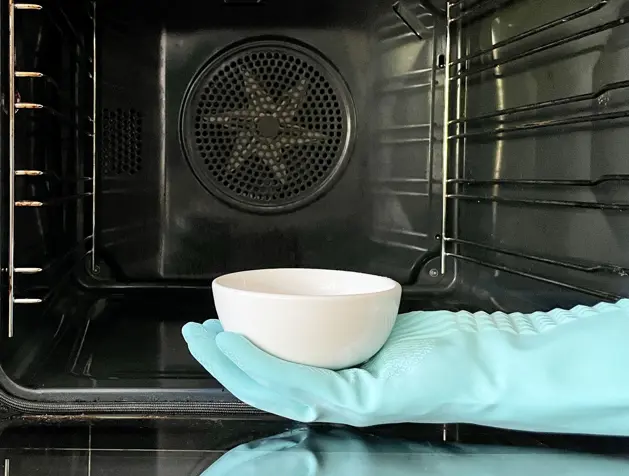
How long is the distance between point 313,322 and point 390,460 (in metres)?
0.13

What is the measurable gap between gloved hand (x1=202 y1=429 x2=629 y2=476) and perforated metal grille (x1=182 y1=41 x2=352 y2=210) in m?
0.48

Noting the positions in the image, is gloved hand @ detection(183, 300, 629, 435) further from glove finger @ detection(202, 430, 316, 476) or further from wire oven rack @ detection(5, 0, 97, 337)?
wire oven rack @ detection(5, 0, 97, 337)

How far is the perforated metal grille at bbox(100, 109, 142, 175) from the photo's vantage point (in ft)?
3.27

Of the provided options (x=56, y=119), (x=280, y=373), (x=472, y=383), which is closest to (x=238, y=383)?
(x=280, y=373)

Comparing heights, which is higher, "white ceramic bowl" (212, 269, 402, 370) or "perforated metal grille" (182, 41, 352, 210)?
"perforated metal grille" (182, 41, 352, 210)

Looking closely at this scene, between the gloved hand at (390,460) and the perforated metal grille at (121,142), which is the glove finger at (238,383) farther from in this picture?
the perforated metal grille at (121,142)

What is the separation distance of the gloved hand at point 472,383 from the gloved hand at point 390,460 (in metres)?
0.02

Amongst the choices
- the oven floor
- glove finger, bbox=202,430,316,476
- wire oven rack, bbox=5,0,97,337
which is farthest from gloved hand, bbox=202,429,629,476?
wire oven rack, bbox=5,0,97,337

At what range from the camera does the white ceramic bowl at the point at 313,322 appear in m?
0.61

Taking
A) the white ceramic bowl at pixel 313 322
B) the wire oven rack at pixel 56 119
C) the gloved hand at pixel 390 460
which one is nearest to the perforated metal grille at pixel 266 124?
the wire oven rack at pixel 56 119

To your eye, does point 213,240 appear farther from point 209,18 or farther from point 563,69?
point 563,69

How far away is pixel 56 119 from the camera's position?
0.87 meters

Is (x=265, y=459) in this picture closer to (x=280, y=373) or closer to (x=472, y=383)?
(x=280, y=373)

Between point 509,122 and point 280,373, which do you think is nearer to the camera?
point 280,373
